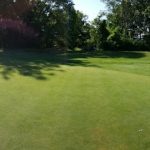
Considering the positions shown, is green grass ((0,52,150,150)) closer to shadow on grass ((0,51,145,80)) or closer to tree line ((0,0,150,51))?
shadow on grass ((0,51,145,80))

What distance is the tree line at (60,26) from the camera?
40.6 meters

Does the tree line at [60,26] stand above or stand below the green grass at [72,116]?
above

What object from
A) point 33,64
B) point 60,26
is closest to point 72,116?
point 33,64

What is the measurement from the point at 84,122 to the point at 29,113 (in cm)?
110

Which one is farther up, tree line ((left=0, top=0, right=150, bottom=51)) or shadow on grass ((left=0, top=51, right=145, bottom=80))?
tree line ((left=0, top=0, right=150, bottom=51))

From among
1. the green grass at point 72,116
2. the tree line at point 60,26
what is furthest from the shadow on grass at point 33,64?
the tree line at point 60,26

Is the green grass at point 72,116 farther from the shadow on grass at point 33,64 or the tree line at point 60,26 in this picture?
the tree line at point 60,26

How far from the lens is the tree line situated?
4059cm

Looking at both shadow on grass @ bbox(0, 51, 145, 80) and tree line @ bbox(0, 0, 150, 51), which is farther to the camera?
tree line @ bbox(0, 0, 150, 51)

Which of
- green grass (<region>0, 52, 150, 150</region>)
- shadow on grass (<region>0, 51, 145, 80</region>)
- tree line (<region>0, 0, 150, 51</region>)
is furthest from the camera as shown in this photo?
tree line (<region>0, 0, 150, 51</region>)

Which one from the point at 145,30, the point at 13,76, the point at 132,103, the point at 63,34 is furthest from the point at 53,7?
the point at 132,103

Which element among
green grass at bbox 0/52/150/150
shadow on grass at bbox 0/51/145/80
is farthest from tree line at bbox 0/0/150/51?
green grass at bbox 0/52/150/150

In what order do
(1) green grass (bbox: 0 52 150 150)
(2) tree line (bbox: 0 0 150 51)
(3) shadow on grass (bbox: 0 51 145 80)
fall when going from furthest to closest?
(2) tree line (bbox: 0 0 150 51)
(3) shadow on grass (bbox: 0 51 145 80)
(1) green grass (bbox: 0 52 150 150)

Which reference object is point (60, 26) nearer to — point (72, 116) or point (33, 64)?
point (33, 64)
